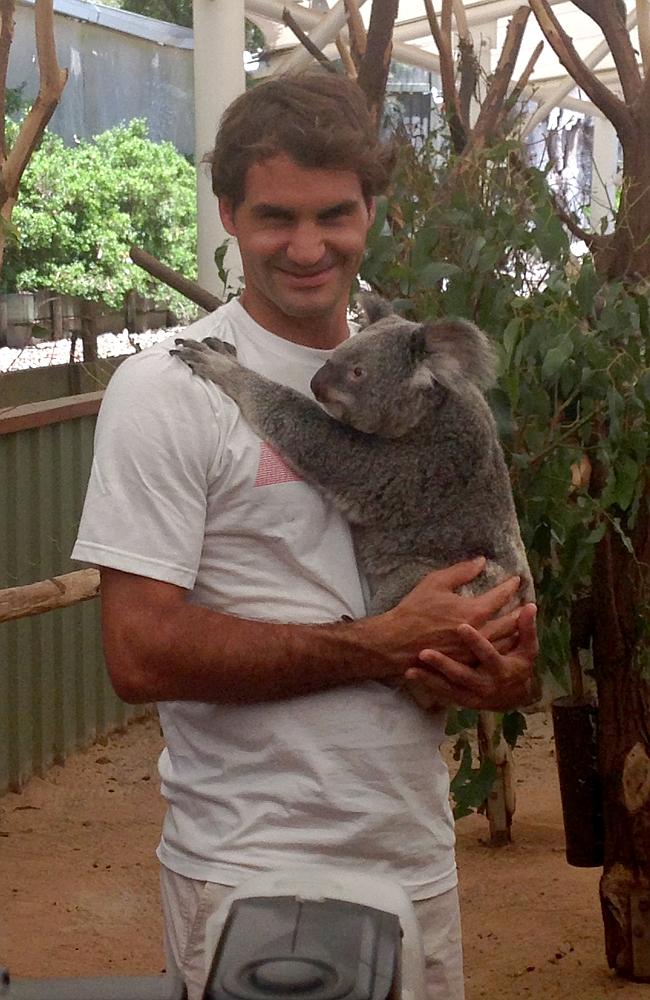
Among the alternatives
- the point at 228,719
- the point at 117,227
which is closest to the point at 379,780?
the point at 228,719

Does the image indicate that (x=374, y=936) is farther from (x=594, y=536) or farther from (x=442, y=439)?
(x=594, y=536)

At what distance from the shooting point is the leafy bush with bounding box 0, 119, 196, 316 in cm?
513

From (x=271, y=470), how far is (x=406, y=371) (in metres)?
0.45

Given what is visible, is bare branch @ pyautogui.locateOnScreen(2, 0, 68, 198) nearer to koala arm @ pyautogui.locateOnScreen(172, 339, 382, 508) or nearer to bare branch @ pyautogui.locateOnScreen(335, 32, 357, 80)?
bare branch @ pyautogui.locateOnScreen(335, 32, 357, 80)

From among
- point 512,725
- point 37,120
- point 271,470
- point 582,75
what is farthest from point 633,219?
point 271,470

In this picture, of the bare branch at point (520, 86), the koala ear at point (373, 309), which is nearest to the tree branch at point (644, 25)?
the bare branch at point (520, 86)

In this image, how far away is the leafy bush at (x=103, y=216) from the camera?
5133 millimetres

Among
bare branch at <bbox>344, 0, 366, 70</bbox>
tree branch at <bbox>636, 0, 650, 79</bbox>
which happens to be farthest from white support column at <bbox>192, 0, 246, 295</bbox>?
tree branch at <bbox>636, 0, 650, 79</bbox>

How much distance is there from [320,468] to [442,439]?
0.28 metres

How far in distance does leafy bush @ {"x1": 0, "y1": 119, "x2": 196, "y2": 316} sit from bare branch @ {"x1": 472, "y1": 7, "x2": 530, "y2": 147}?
6.26ft

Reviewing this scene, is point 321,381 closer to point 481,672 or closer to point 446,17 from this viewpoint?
point 481,672

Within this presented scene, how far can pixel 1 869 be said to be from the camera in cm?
371

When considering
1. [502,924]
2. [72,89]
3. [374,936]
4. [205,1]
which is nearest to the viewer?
[374,936]

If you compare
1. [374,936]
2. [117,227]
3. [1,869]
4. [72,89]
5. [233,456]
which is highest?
[72,89]
